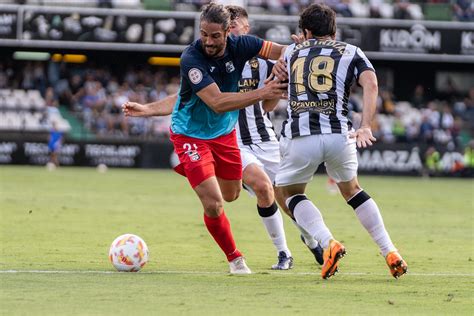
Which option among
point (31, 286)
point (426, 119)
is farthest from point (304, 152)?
point (426, 119)

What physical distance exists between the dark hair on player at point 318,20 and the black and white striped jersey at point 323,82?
0.09 metres

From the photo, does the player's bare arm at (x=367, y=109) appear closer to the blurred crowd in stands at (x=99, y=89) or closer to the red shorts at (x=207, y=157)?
the red shorts at (x=207, y=157)

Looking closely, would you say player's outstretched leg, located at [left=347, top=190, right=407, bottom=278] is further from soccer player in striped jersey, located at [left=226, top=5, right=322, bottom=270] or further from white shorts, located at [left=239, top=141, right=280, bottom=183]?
white shorts, located at [left=239, top=141, right=280, bottom=183]

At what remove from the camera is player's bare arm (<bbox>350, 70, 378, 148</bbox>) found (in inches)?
311

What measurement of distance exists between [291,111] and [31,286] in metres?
2.44

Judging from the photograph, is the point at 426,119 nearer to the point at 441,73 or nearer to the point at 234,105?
the point at 441,73

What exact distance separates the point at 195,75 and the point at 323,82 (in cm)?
100

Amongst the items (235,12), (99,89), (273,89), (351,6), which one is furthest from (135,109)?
(351,6)

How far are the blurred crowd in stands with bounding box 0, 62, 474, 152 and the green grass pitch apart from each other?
11172 millimetres

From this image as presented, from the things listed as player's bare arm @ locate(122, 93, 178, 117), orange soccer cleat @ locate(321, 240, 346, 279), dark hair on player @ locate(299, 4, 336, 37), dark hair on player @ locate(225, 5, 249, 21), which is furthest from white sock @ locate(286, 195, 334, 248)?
dark hair on player @ locate(225, 5, 249, 21)

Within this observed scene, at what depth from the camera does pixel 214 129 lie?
8.87 meters

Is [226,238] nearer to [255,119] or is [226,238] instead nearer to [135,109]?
[135,109]

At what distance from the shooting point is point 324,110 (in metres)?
8.35

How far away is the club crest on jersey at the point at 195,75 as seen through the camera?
840 centimetres
